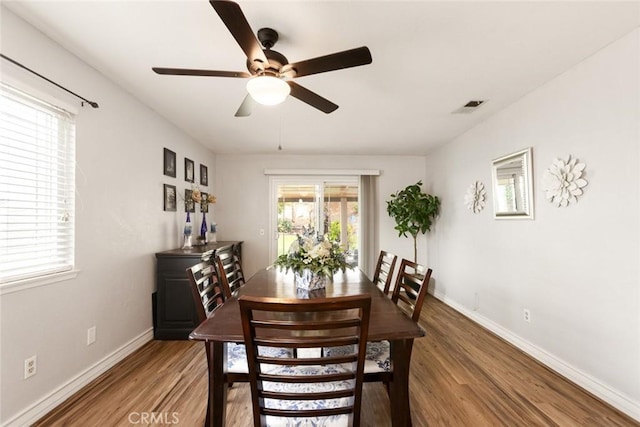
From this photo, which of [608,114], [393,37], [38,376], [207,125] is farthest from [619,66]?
[38,376]

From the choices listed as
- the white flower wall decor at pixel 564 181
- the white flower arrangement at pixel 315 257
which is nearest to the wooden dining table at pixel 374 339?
the white flower arrangement at pixel 315 257

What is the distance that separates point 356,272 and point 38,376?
2337 millimetres

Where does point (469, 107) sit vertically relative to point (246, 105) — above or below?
above

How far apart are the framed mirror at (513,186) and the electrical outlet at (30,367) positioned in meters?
4.00

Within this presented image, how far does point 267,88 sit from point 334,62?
1.32 feet

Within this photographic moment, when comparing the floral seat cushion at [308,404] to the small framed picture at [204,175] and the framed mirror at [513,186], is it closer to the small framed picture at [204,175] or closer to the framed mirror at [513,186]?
the framed mirror at [513,186]

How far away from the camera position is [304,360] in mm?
1092

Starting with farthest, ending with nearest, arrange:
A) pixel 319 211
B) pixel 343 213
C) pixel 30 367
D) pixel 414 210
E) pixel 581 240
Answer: pixel 343 213, pixel 319 211, pixel 414 210, pixel 581 240, pixel 30 367

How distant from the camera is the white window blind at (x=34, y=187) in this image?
1681mm

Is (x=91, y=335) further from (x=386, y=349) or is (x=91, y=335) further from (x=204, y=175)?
(x=204, y=175)

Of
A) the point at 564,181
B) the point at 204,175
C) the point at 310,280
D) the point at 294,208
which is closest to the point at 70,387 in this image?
the point at 310,280

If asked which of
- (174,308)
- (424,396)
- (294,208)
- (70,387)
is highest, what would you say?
(294,208)

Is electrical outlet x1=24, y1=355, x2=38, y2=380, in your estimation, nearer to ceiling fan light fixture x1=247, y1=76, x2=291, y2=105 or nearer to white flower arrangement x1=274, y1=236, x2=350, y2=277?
white flower arrangement x1=274, y1=236, x2=350, y2=277

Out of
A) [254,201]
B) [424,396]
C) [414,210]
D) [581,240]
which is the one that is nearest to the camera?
[424,396]
